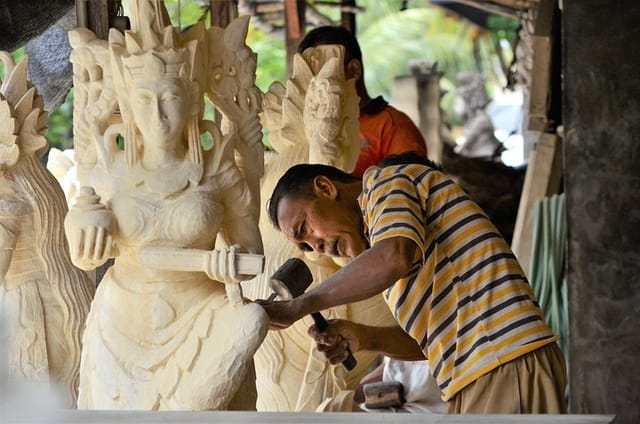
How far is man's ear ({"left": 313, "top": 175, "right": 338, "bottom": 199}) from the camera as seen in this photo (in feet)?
14.5

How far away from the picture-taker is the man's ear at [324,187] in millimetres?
4418

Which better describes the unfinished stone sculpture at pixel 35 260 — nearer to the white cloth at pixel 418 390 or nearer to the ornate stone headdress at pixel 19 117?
the ornate stone headdress at pixel 19 117

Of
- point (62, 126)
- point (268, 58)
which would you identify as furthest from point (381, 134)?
point (268, 58)

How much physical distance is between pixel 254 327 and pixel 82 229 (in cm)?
→ 66

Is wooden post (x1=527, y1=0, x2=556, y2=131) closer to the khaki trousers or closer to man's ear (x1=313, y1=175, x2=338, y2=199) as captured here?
man's ear (x1=313, y1=175, x2=338, y2=199)

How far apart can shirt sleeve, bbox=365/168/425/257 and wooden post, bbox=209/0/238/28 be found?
4.03 meters

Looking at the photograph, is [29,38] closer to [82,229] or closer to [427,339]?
[82,229]

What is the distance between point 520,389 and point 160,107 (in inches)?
62.0

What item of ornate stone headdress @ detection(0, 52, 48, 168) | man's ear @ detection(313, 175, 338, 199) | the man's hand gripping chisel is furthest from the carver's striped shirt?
ornate stone headdress @ detection(0, 52, 48, 168)

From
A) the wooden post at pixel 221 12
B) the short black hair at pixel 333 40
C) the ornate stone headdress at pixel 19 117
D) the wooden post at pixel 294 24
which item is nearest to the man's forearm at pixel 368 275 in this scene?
the ornate stone headdress at pixel 19 117

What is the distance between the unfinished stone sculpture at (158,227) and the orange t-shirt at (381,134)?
179 cm

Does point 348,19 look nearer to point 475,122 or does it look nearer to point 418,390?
point 418,390

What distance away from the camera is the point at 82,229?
15.2ft

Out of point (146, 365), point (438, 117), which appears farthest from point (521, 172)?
point (146, 365)
